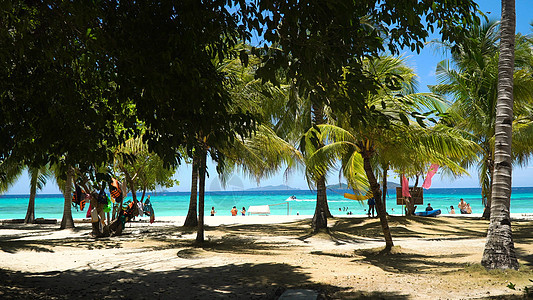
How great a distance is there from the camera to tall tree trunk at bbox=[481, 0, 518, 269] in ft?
27.0

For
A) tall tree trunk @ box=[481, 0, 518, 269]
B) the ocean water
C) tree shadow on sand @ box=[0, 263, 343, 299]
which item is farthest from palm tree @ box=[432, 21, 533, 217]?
the ocean water

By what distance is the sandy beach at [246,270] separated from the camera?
276 inches

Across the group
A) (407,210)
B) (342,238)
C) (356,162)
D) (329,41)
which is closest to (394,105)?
(356,162)

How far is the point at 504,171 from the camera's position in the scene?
8.33 metres

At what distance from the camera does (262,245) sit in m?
14.3

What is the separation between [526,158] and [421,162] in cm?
1642

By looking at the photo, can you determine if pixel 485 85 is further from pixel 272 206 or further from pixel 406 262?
pixel 272 206

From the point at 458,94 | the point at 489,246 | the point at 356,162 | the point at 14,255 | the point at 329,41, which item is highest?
the point at 458,94

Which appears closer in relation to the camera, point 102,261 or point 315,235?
point 102,261

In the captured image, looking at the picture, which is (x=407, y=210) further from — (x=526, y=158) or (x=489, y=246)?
(x=489, y=246)

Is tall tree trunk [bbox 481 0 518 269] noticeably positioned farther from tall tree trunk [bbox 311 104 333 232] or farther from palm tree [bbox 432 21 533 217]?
tall tree trunk [bbox 311 104 333 232]

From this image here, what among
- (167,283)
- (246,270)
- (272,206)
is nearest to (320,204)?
(246,270)

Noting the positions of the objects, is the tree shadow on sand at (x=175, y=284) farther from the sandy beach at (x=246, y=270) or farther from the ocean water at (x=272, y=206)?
the ocean water at (x=272, y=206)

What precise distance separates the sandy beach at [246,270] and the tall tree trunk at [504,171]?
337mm
